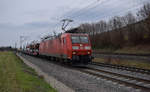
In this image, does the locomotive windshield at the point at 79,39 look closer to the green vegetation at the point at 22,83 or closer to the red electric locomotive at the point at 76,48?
the red electric locomotive at the point at 76,48

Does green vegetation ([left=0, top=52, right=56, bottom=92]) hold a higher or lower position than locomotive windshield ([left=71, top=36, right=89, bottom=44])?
lower

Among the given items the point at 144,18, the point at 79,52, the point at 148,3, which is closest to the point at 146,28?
the point at 144,18

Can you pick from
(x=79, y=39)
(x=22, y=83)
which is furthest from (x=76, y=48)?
(x=22, y=83)

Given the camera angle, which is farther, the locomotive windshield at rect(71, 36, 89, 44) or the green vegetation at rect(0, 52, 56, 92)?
the locomotive windshield at rect(71, 36, 89, 44)

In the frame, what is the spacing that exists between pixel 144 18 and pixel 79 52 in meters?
29.9

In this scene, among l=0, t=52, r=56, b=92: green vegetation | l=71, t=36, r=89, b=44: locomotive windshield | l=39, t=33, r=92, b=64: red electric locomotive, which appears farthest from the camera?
l=71, t=36, r=89, b=44: locomotive windshield

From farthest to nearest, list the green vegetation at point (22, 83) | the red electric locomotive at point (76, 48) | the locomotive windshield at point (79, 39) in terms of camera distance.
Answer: the locomotive windshield at point (79, 39) < the red electric locomotive at point (76, 48) < the green vegetation at point (22, 83)

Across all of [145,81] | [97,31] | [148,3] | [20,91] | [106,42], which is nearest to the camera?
[20,91]

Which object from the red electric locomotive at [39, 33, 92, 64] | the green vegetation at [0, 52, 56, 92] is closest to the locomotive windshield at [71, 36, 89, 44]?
the red electric locomotive at [39, 33, 92, 64]

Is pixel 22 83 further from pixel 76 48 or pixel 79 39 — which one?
pixel 79 39

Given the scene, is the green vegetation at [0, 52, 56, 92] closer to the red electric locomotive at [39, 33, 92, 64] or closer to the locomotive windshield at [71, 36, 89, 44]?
the red electric locomotive at [39, 33, 92, 64]

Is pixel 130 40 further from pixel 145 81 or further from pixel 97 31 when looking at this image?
pixel 145 81

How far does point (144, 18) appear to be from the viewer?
41938mm

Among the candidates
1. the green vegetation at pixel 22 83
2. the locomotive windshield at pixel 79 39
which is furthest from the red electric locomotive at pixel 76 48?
the green vegetation at pixel 22 83
